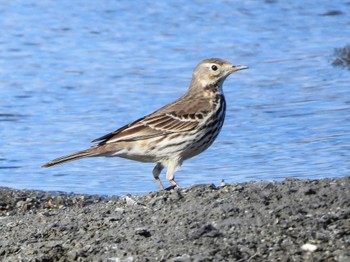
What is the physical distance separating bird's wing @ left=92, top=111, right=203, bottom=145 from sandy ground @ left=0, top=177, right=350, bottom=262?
1395 mm

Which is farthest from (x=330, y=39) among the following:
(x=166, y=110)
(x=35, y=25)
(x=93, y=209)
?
(x=93, y=209)

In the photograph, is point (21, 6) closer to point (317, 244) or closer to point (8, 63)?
point (8, 63)

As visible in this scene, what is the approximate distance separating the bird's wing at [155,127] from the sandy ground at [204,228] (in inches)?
54.9

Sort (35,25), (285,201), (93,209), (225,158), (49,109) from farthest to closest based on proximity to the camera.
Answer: (35,25)
(49,109)
(225,158)
(93,209)
(285,201)

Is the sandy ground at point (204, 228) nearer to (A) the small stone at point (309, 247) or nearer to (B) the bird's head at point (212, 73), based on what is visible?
(A) the small stone at point (309, 247)

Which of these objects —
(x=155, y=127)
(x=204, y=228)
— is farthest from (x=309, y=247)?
(x=155, y=127)

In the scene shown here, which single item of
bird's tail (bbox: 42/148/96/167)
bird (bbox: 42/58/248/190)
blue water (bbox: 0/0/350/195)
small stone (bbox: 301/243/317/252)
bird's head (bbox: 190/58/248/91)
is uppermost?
bird's head (bbox: 190/58/248/91)

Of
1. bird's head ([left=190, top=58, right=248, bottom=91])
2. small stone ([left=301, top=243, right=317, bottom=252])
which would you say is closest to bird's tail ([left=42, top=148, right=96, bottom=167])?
bird's head ([left=190, top=58, right=248, bottom=91])

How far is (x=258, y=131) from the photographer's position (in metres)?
13.6

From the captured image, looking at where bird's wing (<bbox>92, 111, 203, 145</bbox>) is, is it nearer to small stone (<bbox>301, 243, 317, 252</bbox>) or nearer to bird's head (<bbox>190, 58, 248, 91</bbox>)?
bird's head (<bbox>190, 58, 248, 91</bbox>)

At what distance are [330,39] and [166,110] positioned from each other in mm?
7363

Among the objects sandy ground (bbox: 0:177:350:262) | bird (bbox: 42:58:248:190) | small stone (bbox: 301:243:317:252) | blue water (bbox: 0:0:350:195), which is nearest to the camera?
small stone (bbox: 301:243:317:252)

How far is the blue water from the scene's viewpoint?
12.6 m

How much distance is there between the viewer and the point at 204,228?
26.0 ft
